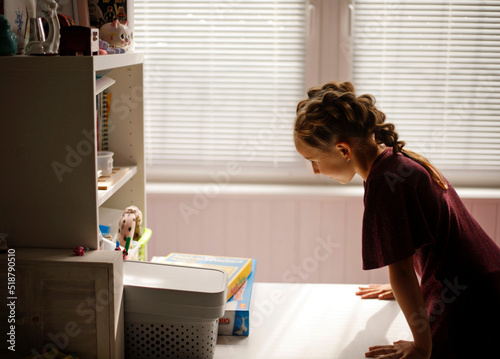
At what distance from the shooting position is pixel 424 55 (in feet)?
8.18

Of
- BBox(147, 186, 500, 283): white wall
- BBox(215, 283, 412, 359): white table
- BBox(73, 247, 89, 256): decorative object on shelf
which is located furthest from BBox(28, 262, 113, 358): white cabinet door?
BBox(147, 186, 500, 283): white wall

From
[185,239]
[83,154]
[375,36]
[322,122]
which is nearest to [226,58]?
[375,36]

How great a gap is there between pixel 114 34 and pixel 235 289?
29.2 inches

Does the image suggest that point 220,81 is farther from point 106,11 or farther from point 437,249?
point 437,249

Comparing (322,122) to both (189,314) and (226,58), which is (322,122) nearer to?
(189,314)

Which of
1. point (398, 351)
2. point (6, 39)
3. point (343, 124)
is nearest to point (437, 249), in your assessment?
point (398, 351)

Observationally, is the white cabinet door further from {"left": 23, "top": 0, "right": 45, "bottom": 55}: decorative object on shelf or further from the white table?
{"left": 23, "top": 0, "right": 45, "bottom": 55}: decorative object on shelf

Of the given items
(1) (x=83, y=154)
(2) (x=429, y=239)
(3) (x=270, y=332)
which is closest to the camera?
(1) (x=83, y=154)

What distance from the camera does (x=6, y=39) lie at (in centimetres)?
119

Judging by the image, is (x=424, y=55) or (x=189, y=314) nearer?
(x=189, y=314)

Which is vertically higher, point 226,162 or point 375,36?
point 375,36

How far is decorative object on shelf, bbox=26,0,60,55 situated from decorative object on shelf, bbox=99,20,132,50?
1.14 feet

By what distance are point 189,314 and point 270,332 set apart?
10.9 inches

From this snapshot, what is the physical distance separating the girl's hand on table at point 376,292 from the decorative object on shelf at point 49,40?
1.04 m
